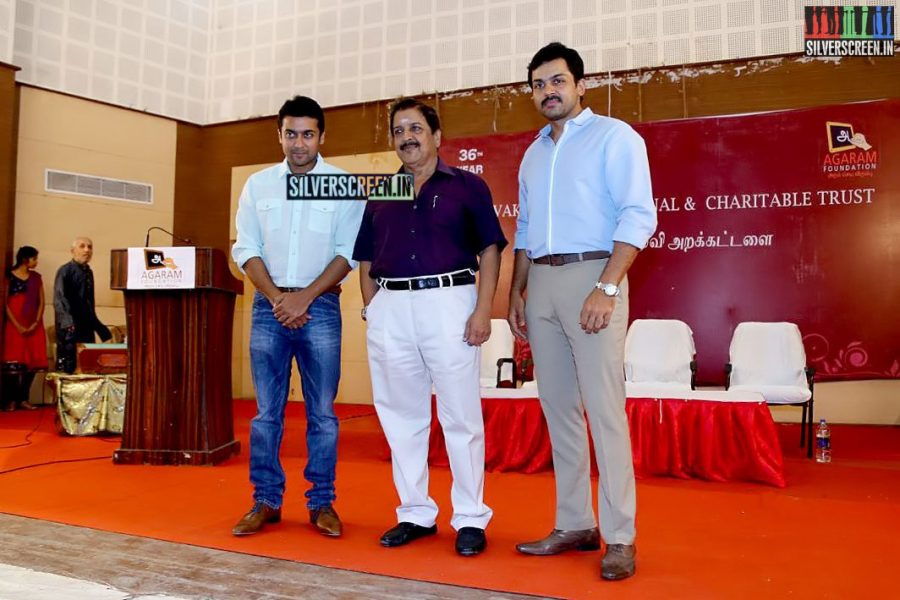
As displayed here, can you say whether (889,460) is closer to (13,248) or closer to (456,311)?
(456,311)

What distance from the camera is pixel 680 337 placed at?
16.8 feet

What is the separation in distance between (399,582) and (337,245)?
3.99 feet

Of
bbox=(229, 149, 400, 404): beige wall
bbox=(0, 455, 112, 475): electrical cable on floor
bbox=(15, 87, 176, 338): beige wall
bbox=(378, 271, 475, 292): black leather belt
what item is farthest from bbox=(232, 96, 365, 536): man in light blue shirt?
bbox=(15, 87, 176, 338): beige wall

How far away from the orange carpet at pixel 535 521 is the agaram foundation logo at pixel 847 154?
92.8 inches

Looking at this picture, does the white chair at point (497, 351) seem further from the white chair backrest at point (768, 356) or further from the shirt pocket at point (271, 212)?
the shirt pocket at point (271, 212)

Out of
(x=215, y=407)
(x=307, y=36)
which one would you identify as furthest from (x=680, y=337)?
(x=307, y=36)

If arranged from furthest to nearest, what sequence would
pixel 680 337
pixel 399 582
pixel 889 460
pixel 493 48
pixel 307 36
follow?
1. pixel 307 36
2. pixel 493 48
3. pixel 680 337
4. pixel 889 460
5. pixel 399 582

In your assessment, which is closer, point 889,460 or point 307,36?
point 889,460

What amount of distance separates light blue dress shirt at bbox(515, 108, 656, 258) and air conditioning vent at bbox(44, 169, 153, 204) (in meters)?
6.88

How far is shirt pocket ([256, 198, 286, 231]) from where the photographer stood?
2652mm

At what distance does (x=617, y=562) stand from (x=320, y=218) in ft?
5.01

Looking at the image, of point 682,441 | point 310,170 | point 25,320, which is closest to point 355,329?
point 25,320

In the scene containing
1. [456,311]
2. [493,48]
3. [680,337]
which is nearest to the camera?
[456,311]

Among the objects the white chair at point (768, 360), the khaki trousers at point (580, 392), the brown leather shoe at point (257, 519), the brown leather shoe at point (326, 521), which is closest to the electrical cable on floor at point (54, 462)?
the brown leather shoe at point (257, 519)
